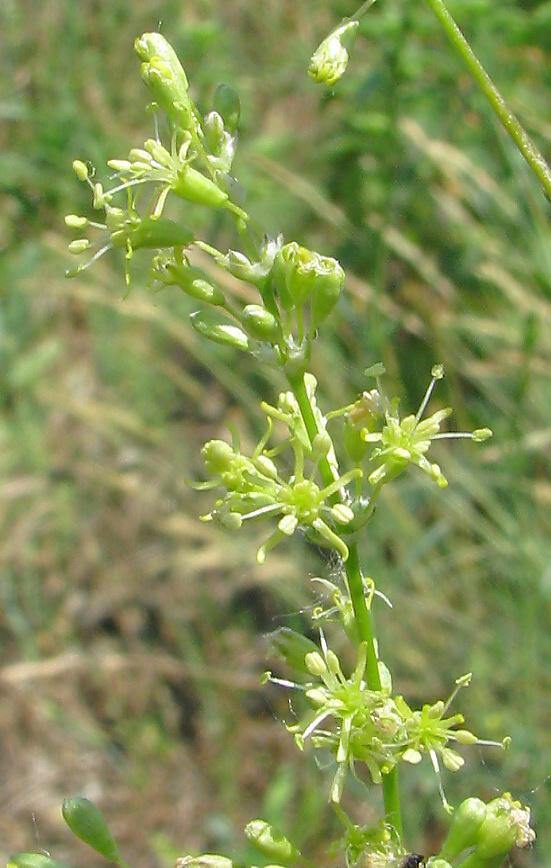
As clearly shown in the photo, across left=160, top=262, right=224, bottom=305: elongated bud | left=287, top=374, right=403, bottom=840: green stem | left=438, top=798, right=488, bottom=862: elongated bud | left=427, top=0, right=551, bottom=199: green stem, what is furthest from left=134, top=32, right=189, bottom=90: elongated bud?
left=438, top=798, right=488, bottom=862: elongated bud

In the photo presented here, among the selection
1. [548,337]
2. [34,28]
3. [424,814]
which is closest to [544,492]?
[548,337]

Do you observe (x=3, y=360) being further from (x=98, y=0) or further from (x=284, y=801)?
(x=284, y=801)

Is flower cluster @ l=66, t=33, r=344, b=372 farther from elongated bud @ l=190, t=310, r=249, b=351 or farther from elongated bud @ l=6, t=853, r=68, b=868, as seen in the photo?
elongated bud @ l=6, t=853, r=68, b=868

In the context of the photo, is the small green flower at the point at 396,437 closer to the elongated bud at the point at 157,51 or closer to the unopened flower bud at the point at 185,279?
the unopened flower bud at the point at 185,279

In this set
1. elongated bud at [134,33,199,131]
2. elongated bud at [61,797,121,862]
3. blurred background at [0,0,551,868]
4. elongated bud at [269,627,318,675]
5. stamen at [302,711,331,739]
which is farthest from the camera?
blurred background at [0,0,551,868]

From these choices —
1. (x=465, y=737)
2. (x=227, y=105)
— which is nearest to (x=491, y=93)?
(x=227, y=105)

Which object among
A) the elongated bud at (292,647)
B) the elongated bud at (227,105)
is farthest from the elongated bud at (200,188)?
the elongated bud at (292,647)
